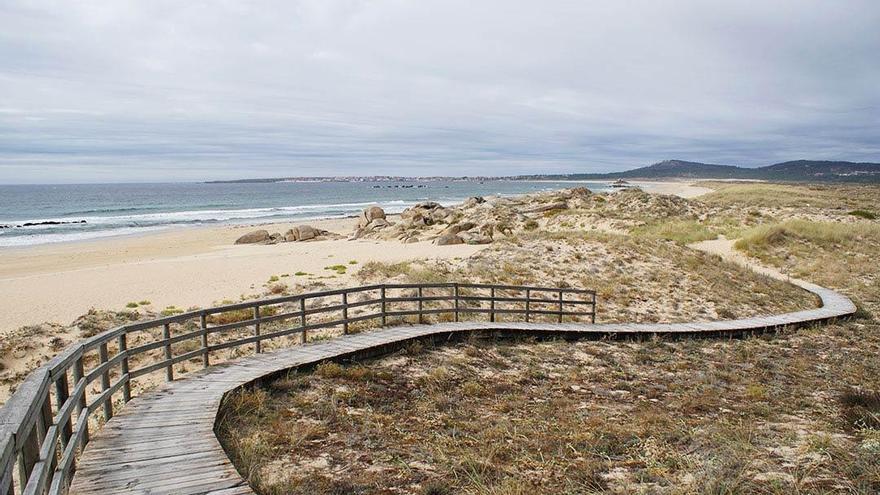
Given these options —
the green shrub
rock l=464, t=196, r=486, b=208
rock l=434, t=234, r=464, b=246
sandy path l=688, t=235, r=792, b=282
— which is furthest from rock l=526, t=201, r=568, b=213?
the green shrub

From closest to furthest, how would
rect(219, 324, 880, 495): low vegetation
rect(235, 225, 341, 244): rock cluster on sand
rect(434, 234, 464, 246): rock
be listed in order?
rect(219, 324, 880, 495): low vegetation, rect(434, 234, 464, 246): rock, rect(235, 225, 341, 244): rock cluster on sand

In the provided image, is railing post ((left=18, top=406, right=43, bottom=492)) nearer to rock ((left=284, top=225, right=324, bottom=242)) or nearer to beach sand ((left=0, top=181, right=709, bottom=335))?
beach sand ((left=0, top=181, right=709, bottom=335))

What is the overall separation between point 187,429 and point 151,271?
70.9 feet

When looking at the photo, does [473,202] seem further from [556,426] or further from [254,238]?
[556,426]

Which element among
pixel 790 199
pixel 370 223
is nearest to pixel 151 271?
pixel 370 223

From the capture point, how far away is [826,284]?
2561 centimetres

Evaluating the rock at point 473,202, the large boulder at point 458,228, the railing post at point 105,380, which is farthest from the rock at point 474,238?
the railing post at point 105,380

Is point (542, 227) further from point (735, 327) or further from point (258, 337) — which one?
point (258, 337)

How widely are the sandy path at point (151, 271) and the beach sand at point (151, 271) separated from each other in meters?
0.03

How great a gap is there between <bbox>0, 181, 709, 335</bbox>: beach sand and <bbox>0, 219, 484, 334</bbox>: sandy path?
0.09ft

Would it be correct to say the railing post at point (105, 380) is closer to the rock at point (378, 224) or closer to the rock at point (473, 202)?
the rock at point (378, 224)

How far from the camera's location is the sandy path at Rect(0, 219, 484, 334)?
755 inches

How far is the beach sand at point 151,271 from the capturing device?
19125mm

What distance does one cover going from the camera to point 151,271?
Result: 26312 mm
